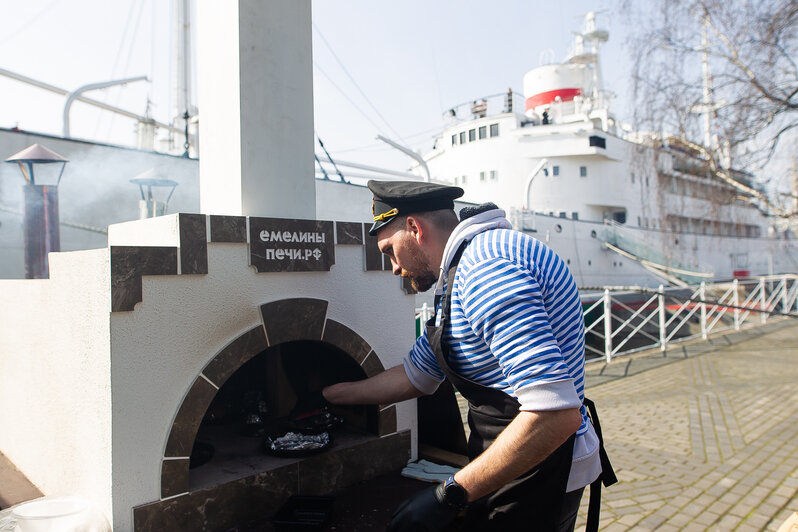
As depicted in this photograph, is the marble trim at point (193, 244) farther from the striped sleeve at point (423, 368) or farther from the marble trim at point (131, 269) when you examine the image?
the striped sleeve at point (423, 368)

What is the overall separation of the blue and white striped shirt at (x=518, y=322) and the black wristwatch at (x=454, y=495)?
1.10ft

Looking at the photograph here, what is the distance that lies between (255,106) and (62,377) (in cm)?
165

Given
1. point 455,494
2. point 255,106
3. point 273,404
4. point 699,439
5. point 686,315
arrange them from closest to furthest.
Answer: point 455,494 < point 255,106 < point 273,404 < point 699,439 < point 686,315

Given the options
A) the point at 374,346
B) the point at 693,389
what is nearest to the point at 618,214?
the point at 693,389

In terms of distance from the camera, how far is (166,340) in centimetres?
217

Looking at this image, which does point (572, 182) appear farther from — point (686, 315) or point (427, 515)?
point (427, 515)

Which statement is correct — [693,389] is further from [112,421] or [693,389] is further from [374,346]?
[112,421]

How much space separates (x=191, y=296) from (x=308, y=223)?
0.69m

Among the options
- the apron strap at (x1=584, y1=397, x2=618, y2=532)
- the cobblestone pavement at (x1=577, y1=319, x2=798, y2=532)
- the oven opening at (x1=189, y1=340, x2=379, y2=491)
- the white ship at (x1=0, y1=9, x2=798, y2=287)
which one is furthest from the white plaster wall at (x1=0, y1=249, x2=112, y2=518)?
the white ship at (x1=0, y1=9, x2=798, y2=287)

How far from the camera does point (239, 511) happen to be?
7.95 feet

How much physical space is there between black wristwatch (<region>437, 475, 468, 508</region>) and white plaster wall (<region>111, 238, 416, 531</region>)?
1.24 meters

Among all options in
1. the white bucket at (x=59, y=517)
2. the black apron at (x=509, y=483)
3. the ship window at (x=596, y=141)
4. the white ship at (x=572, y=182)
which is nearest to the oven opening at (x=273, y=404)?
the white bucket at (x=59, y=517)

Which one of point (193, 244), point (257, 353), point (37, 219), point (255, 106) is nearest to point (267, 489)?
point (257, 353)

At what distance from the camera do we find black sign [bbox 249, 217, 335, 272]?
8.05ft
